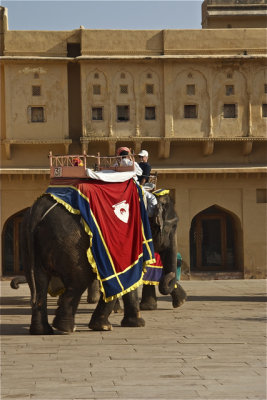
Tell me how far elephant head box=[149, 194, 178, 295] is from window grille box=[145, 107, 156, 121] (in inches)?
504

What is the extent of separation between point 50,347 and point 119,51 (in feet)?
57.1

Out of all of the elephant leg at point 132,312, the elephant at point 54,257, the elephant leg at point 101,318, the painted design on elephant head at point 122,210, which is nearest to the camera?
the elephant at point 54,257

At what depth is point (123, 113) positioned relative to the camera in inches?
1018

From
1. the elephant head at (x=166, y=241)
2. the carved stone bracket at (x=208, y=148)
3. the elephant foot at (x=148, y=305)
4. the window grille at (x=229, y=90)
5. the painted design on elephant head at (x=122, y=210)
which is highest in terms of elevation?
the window grille at (x=229, y=90)

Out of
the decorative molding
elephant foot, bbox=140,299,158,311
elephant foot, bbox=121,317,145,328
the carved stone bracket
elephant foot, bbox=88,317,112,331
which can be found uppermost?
the decorative molding

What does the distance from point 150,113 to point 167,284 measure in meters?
13.9

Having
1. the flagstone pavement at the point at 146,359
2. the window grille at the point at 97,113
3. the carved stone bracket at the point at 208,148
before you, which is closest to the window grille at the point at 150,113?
the window grille at the point at 97,113

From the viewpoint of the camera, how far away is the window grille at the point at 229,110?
26.3 meters

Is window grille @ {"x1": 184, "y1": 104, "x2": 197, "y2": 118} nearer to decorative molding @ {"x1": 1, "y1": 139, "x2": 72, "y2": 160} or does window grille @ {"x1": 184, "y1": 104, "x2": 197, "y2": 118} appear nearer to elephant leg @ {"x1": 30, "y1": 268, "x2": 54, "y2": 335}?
decorative molding @ {"x1": 1, "y1": 139, "x2": 72, "y2": 160}

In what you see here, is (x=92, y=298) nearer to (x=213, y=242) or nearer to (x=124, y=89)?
(x=124, y=89)

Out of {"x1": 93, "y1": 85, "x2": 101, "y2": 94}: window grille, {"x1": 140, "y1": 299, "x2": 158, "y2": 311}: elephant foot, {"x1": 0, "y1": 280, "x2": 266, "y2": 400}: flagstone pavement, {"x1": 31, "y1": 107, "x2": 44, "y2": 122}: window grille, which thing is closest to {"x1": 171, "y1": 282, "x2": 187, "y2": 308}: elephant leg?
{"x1": 0, "y1": 280, "x2": 266, "y2": 400}: flagstone pavement

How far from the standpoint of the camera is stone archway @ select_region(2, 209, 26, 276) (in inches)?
1027

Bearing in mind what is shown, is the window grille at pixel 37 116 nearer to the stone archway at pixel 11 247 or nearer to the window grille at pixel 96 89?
the window grille at pixel 96 89

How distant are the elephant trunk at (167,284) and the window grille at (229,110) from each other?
14.2m
